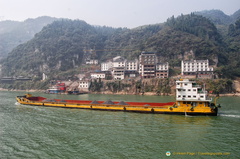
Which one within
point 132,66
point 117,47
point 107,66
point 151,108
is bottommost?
point 151,108

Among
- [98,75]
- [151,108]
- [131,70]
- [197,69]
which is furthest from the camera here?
[98,75]

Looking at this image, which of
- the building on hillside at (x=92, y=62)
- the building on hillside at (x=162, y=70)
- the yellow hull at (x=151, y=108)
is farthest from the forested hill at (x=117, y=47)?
the yellow hull at (x=151, y=108)

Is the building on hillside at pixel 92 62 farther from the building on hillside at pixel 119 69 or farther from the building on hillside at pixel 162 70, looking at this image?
the building on hillside at pixel 162 70

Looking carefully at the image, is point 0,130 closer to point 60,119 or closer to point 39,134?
point 39,134

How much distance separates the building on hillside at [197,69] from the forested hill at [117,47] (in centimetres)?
1467

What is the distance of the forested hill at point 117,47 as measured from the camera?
108188mm

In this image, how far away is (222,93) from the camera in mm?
65500

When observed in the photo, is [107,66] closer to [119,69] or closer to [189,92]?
[119,69]

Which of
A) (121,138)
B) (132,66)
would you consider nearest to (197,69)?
(132,66)

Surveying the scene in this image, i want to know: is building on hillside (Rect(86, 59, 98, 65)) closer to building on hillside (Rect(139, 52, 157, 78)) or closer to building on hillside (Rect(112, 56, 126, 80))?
building on hillside (Rect(112, 56, 126, 80))

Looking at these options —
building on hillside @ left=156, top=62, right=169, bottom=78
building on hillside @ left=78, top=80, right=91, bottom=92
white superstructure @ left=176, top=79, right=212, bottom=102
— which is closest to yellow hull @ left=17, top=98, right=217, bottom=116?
white superstructure @ left=176, top=79, right=212, bottom=102

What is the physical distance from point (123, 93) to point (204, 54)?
5780 centimetres

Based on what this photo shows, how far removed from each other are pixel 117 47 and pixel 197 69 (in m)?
93.3

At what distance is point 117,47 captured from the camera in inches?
6363
